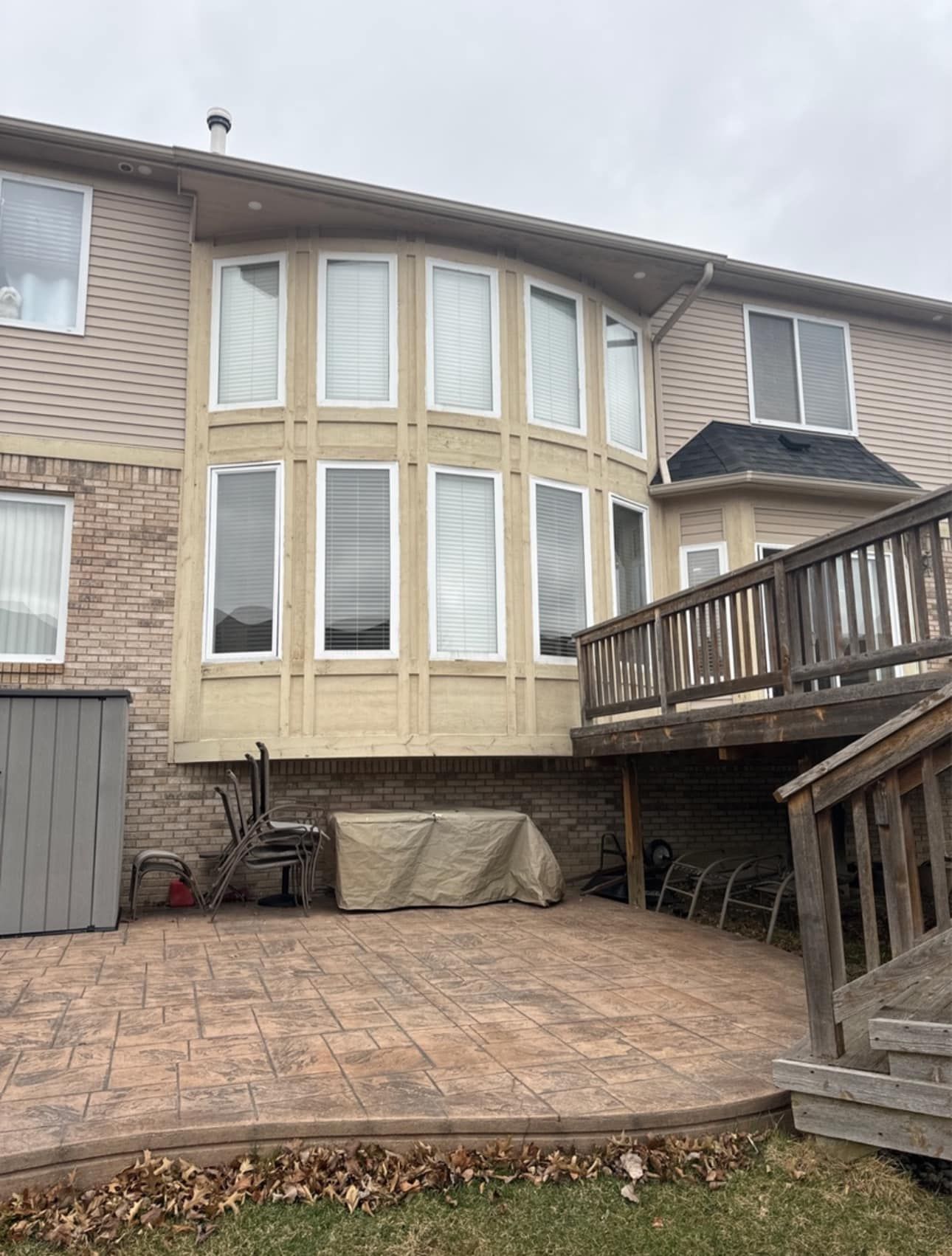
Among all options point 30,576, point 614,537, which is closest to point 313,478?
point 30,576

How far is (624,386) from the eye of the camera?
10430 mm

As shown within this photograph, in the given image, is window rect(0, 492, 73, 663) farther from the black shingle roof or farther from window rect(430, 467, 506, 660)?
the black shingle roof

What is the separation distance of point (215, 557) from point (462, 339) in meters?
3.38

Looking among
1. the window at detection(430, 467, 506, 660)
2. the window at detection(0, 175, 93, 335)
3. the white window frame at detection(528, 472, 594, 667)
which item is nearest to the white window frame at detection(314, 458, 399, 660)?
the window at detection(430, 467, 506, 660)

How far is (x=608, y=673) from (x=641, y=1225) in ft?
19.1

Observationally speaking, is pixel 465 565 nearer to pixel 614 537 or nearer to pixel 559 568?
pixel 559 568

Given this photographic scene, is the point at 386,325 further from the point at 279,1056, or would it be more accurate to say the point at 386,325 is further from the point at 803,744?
the point at 279,1056

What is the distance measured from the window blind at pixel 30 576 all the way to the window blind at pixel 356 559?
8.13 ft

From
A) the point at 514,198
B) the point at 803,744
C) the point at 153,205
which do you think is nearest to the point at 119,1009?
the point at 803,744

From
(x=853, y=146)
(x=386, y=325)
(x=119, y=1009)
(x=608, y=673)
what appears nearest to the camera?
(x=119, y=1009)

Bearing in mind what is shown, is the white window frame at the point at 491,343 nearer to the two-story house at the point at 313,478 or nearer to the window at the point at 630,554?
the two-story house at the point at 313,478

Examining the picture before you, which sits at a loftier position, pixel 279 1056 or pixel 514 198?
pixel 514 198

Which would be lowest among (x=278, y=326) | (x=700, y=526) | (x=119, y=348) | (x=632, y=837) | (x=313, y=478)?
(x=632, y=837)

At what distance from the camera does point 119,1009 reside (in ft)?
14.9
